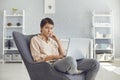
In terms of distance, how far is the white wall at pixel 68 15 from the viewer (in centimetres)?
793

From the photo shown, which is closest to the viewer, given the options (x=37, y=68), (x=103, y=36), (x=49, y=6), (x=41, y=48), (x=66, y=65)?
(x=66, y=65)

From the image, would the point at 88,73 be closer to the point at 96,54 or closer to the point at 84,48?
the point at 84,48

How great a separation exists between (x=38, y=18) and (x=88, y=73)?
494 centimetres

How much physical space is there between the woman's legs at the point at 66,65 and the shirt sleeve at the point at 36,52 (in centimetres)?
30

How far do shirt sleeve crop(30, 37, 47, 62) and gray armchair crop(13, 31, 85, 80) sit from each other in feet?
0.21

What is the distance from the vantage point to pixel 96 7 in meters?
7.96

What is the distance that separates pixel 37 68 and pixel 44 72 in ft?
0.38

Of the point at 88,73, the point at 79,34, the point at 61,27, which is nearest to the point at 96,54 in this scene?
the point at 79,34

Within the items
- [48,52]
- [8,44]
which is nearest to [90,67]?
[48,52]

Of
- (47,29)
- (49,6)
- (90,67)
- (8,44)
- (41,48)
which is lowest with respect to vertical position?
(90,67)

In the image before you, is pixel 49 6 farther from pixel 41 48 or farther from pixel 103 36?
pixel 41 48

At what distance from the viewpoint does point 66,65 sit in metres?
2.94

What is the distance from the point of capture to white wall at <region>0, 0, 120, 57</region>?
7926 millimetres

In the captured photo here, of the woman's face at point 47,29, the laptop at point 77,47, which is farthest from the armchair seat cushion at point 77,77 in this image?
the woman's face at point 47,29
